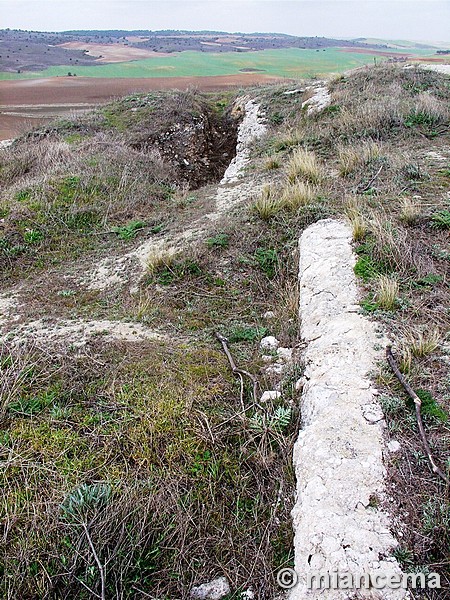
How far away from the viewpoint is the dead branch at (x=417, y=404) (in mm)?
2706

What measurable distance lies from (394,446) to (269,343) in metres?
2.00

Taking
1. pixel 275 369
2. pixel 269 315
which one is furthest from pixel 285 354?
pixel 269 315

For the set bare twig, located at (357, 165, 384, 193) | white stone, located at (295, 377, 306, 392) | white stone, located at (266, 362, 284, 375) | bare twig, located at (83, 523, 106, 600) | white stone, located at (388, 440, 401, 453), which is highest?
bare twig, located at (357, 165, 384, 193)

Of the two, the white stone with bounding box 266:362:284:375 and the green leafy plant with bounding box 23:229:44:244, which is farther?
the green leafy plant with bounding box 23:229:44:244

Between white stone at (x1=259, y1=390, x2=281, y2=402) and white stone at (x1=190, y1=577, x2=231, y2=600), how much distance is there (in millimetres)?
1530

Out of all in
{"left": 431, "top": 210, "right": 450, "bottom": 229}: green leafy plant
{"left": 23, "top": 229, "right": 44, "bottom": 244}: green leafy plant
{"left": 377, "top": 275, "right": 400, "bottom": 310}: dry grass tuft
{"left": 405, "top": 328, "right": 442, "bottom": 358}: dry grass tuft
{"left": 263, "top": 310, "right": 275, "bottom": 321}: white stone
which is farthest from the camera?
{"left": 23, "top": 229, "right": 44, "bottom": 244}: green leafy plant

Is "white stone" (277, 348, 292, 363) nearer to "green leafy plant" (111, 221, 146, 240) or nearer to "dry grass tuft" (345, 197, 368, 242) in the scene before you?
"dry grass tuft" (345, 197, 368, 242)

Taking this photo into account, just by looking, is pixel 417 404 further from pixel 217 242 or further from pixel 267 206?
pixel 267 206

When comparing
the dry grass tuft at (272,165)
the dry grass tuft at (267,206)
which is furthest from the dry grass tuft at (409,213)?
the dry grass tuft at (272,165)

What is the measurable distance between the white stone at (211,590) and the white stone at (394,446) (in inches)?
58.7

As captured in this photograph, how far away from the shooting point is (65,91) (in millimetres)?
27547

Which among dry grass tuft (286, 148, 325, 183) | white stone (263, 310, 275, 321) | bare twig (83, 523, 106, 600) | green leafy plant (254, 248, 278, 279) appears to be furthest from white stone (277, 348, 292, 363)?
dry grass tuft (286, 148, 325, 183)

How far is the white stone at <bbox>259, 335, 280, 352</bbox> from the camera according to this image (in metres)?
4.61

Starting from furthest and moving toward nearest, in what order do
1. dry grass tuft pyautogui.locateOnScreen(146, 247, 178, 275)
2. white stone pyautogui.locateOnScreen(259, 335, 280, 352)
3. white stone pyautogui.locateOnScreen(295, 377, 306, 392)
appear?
dry grass tuft pyautogui.locateOnScreen(146, 247, 178, 275)
white stone pyautogui.locateOnScreen(259, 335, 280, 352)
white stone pyautogui.locateOnScreen(295, 377, 306, 392)
